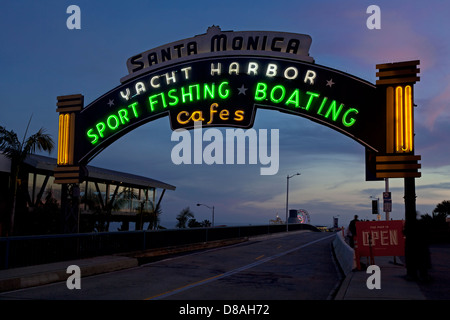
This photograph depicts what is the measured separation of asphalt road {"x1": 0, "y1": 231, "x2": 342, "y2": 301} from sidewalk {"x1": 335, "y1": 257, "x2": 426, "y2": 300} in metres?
0.59

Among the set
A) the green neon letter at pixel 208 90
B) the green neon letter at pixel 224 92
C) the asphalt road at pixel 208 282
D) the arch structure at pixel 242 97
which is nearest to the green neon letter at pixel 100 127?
the arch structure at pixel 242 97

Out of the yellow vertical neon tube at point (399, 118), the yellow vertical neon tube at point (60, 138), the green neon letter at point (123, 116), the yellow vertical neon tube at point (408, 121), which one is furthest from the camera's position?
the yellow vertical neon tube at point (60, 138)

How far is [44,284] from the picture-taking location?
13.2 m

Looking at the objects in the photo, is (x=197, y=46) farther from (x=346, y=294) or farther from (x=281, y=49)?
(x=346, y=294)

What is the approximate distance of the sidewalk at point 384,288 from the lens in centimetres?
1055

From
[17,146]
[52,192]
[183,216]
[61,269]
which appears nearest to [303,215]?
[183,216]

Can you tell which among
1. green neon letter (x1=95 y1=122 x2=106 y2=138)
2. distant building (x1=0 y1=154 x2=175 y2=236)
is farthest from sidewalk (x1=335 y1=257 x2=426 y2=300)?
distant building (x1=0 y1=154 x2=175 y2=236)

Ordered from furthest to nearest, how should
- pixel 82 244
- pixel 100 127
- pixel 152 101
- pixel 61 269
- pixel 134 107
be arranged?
pixel 100 127 → pixel 134 107 → pixel 152 101 → pixel 82 244 → pixel 61 269

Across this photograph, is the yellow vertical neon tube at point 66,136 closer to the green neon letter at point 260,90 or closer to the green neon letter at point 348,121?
the green neon letter at point 260,90

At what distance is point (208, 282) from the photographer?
13.7 m

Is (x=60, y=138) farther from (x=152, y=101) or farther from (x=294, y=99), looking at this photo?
(x=294, y=99)

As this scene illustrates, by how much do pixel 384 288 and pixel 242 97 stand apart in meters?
9.37

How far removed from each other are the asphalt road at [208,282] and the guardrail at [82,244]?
1847 millimetres
